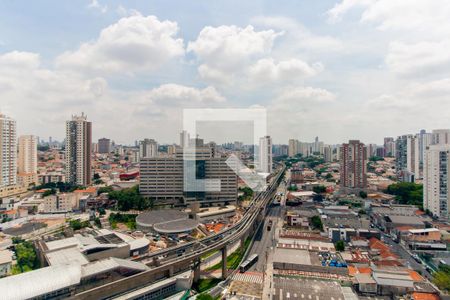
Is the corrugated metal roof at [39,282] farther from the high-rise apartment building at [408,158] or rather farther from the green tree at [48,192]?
the high-rise apartment building at [408,158]

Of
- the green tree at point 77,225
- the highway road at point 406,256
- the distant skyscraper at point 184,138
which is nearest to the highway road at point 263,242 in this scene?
the highway road at point 406,256

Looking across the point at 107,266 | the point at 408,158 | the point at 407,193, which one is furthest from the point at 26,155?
the point at 408,158

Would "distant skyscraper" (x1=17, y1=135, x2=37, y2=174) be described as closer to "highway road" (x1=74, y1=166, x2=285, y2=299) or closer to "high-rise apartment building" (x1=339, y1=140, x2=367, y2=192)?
"highway road" (x1=74, y1=166, x2=285, y2=299)

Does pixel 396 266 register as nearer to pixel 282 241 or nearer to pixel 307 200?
pixel 282 241

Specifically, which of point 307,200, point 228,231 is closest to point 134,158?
point 307,200

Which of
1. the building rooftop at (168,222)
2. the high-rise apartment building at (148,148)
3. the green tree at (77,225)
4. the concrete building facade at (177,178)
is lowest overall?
the green tree at (77,225)

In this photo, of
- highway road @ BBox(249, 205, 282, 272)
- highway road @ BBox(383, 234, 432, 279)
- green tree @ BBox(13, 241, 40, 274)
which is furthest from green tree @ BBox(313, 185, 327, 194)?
green tree @ BBox(13, 241, 40, 274)
